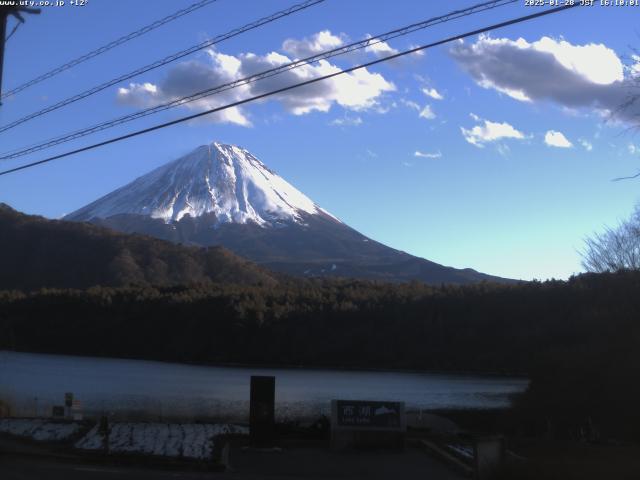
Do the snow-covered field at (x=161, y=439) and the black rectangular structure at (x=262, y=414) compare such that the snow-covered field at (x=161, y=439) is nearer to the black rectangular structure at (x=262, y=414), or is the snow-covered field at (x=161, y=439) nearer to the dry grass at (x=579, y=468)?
the black rectangular structure at (x=262, y=414)

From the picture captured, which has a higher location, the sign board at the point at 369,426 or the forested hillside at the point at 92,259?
the forested hillside at the point at 92,259

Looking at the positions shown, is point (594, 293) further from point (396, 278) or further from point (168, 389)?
point (396, 278)

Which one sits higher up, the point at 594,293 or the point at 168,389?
the point at 594,293

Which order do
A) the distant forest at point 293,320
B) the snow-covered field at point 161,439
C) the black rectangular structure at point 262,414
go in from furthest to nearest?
1. the distant forest at point 293,320
2. the black rectangular structure at point 262,414
3. the snow-covered field at point 161,439

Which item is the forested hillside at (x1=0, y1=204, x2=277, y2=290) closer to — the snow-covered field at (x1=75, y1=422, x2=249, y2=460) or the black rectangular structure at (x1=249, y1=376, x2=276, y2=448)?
the snow-covered field at (x1=75, y1=422, x2=249, y2=460)

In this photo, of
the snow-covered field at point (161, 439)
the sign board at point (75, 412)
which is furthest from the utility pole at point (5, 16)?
the sign board at point (75, 412)

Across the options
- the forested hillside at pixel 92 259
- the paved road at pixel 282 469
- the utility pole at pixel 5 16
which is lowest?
the paved road at pixel 282 469

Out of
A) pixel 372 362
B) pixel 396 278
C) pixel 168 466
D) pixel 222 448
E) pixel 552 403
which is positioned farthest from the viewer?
pixel 396 278

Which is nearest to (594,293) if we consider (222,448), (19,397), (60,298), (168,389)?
(168,389)
